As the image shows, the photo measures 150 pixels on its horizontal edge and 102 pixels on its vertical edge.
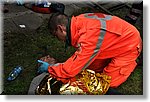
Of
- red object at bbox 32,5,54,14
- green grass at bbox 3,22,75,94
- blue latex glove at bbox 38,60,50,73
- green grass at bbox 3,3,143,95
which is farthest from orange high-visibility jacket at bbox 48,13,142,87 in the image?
red object at bbox 32,5,54,14

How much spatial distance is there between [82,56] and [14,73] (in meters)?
0.73

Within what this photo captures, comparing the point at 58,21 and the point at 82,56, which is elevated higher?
the point at 58,21

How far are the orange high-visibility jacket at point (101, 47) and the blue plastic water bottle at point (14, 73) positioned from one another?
1.44 ft

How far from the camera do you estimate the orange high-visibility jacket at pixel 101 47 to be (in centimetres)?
232

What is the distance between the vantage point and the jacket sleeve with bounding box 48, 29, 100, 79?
7.54 feet

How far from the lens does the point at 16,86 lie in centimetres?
275

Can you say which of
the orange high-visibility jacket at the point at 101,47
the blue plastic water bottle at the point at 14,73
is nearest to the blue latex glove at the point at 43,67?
the orange high-visibility jacket at the point at 101,47

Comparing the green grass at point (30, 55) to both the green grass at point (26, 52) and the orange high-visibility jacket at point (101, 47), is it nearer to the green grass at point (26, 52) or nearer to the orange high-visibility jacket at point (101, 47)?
the green grass at point (26, 52)

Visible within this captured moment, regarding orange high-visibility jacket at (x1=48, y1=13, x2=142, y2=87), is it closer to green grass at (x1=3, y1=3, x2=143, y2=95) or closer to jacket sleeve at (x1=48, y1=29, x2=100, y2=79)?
jacket sleeve at (x1=48, y1=29, x2=100, y2=79)

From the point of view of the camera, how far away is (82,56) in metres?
2.32

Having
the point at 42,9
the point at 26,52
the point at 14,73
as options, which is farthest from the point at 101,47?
the point at 42,9

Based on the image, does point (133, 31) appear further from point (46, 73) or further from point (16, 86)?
point (16, 86)

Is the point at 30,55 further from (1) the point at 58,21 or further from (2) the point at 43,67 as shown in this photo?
(1) the point at 58,21

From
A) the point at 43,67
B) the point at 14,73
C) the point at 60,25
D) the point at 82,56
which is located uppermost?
the point at 60,25
